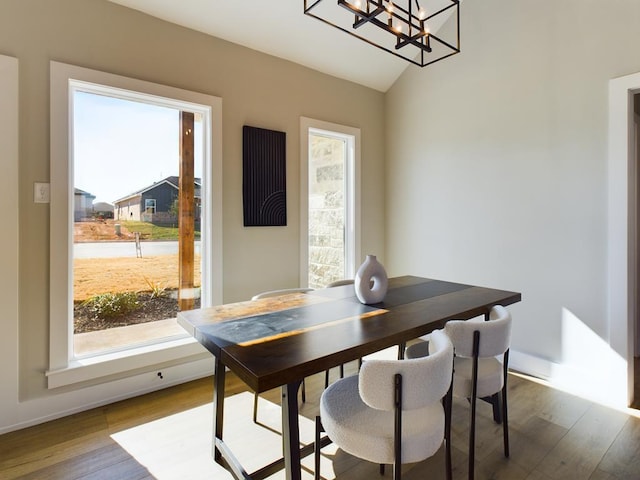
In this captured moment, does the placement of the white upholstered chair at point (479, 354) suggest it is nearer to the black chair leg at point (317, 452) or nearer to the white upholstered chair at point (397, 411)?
the white upholstered chair at point (397, 411)

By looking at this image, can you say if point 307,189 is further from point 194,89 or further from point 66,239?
point 66,239

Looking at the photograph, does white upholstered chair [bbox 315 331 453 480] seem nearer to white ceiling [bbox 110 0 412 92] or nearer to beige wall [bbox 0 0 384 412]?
→ beige wall [bbox 0 0 384 412]

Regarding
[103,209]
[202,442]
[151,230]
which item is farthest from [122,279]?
[202,442]


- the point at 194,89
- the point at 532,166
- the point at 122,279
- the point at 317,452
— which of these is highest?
the point at 194,89

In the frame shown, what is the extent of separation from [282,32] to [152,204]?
5.78ft

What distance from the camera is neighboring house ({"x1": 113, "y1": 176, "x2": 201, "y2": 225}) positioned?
2.54 m

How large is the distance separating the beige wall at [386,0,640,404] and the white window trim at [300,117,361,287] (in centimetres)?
64

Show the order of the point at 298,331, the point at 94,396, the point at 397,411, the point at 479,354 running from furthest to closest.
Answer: the point at 94,396 < the point at 479,354 < the point at 298,331 < the point at 397,411

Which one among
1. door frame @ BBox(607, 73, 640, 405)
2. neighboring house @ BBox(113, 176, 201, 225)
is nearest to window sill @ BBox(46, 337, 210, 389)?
neighboring house @ BBox(113, 176, 201, 225)

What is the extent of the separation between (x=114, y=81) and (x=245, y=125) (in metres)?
0.97

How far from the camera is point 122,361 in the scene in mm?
2424

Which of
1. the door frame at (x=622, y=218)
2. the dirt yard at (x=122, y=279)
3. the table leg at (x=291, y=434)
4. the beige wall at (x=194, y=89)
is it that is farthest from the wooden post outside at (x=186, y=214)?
the door frame at (x=622, y=218)

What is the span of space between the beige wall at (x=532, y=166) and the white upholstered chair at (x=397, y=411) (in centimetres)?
185

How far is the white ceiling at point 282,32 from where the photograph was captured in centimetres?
254
